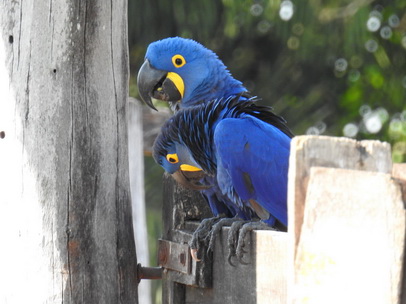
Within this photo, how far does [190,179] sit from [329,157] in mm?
1313

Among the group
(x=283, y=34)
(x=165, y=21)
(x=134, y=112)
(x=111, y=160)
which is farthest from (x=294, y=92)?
(x=111, y=160)

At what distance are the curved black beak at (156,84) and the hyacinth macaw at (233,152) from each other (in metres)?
0.34

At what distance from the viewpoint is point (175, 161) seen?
2260 millimetres

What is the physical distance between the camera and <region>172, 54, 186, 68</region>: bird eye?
2.65 m

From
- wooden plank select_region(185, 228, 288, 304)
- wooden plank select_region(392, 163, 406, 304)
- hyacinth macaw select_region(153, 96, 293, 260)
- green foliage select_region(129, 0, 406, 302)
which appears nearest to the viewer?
wooden plank select_region(392, 163, 406, 304)

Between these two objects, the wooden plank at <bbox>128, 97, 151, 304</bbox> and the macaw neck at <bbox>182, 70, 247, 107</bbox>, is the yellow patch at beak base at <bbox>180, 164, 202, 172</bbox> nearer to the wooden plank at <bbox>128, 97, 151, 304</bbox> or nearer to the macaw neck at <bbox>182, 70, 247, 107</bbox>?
the macaw neck at <bbox>182, 70, 247, 107</bbox>

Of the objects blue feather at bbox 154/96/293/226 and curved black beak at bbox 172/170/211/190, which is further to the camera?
blue feather at bbox 154/96/293/226

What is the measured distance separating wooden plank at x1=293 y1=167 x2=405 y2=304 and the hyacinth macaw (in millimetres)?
1258

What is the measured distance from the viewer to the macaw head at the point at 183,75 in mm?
2631

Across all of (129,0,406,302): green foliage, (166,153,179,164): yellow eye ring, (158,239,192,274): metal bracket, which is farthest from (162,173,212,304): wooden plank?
(129,0,406,302): green foliage

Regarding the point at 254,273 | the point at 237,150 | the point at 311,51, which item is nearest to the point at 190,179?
the point at 237,150

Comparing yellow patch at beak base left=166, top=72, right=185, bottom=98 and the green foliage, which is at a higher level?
the green foliage

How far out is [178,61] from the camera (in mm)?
2652

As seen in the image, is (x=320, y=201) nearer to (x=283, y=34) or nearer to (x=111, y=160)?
(x=111, y=160)
